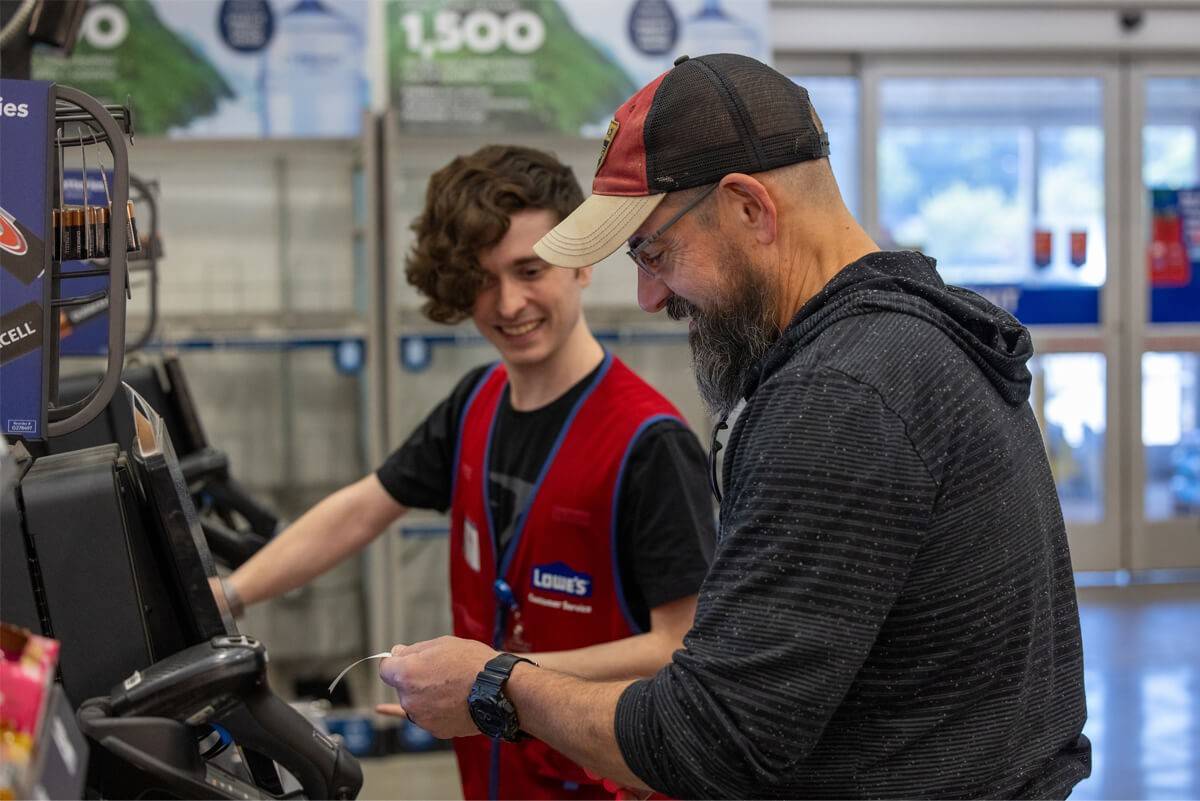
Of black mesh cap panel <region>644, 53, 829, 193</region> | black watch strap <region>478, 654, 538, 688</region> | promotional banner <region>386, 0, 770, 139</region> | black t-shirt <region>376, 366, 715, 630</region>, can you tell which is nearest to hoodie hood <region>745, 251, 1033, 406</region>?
black mesh cap panel <region>644, 53, 829, 193</region>

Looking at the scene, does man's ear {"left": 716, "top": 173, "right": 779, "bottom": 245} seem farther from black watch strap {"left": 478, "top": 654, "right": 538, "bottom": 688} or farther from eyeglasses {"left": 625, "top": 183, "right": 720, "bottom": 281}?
black watch strap {"left": 478, "top": 654, "right": 538, "bottom": 688}

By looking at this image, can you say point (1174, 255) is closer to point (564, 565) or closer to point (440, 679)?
point (564, 565)

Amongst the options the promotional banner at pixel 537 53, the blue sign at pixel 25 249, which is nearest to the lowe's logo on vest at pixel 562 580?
the blue sign at pixel 25 249

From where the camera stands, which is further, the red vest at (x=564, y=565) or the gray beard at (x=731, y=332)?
the red vest at (x=564, y=565)

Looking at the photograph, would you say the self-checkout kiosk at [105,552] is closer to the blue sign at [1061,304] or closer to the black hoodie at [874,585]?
the black hoodie at [874,585]

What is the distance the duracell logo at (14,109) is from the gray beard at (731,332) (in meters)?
0.68

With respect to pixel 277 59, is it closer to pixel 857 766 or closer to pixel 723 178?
pixel 723 178

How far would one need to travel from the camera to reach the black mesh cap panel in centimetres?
127

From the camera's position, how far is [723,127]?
1273 millimetres

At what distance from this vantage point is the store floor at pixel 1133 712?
403cm

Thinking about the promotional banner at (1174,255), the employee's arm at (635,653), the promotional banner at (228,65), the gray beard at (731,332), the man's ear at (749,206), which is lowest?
the employee's arm at (635,653)

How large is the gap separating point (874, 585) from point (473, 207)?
1.15 metres

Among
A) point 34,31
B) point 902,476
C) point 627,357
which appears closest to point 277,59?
point 627,357

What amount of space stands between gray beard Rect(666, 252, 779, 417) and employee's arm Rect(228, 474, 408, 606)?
992 millimetres
